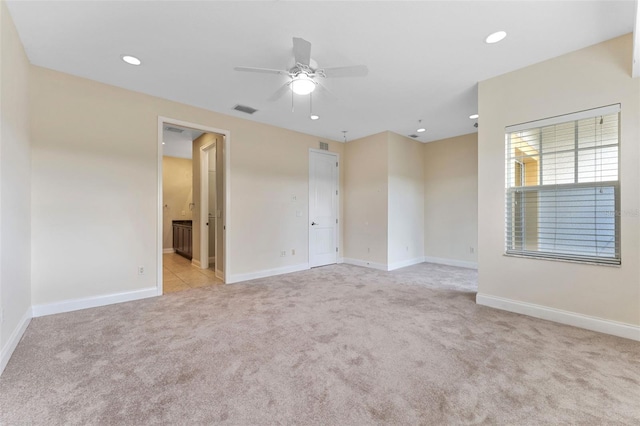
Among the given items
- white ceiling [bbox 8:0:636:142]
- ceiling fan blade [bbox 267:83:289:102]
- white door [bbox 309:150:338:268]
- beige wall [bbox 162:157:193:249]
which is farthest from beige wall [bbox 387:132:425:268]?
beige wall [bbox 162:157:193:249]

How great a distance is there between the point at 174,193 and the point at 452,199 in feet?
25.9

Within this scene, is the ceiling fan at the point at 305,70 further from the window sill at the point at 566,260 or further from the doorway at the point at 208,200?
the doorway at the point at 208,200

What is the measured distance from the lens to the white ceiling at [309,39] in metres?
2.22

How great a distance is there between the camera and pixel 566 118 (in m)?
2.89

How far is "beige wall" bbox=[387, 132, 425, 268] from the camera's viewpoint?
5648 mm

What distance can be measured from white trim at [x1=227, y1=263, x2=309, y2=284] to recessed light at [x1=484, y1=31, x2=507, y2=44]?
4487mm

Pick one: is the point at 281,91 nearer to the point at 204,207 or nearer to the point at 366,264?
the point at 204,207

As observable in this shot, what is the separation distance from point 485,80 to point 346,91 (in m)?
1.73

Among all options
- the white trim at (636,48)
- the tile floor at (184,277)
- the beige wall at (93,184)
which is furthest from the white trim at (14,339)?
the white trim at (636,48)

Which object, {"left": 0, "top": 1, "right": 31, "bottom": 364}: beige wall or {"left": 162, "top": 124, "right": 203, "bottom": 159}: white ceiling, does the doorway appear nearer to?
{"left": 162, "top": 124, "right": 203, "bottom": 159}: white ceiling

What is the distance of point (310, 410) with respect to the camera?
163 cm

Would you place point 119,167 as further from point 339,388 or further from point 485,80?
point 485,80

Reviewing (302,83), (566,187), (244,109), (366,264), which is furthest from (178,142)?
(566,187)

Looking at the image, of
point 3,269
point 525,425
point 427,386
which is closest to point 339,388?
point 427,386
